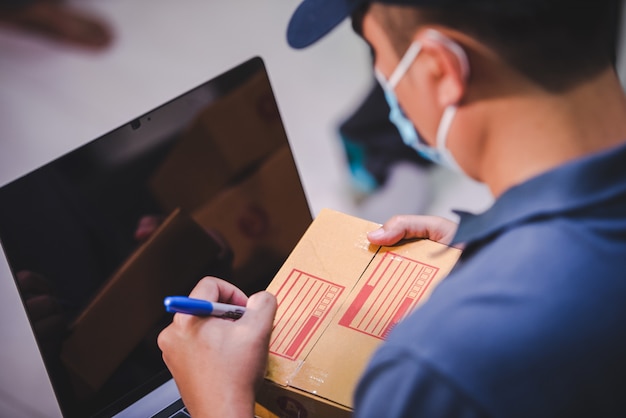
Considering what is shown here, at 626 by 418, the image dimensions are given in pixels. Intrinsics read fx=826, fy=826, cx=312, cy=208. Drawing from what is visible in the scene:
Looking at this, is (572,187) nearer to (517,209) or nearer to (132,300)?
(517,209)

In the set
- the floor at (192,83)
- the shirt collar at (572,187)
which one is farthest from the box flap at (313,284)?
the floor at (192,83)

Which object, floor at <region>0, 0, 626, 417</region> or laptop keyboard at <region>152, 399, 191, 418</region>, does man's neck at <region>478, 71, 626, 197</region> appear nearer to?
laptop keyboard at <region>152, 399, 191, 418</region>

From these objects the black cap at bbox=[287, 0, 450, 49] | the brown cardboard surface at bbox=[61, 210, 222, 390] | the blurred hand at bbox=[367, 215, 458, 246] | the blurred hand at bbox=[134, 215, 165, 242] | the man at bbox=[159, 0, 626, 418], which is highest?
the black cap at bbox=[287, 0, 450, 49]

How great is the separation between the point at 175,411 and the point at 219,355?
271 mm

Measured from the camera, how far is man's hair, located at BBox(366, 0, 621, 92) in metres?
0.62

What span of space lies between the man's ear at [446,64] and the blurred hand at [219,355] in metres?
0.33

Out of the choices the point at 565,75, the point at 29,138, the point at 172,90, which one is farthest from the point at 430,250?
the point at 29,138

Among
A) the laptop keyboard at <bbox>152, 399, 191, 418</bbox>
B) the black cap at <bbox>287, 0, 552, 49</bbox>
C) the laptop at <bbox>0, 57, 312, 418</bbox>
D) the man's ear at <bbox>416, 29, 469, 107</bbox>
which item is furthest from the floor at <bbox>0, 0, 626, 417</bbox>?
the man's ear at <bbox>416, 29, 469, 107</bbox>

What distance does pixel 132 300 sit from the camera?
1.08m

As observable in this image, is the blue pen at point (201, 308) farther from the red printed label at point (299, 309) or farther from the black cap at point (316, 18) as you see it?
the black cap at point (316, 18)

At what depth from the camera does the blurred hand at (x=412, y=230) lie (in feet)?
3.09

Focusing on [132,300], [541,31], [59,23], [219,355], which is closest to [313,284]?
[219,355]

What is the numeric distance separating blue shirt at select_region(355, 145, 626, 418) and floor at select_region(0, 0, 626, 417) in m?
0.93

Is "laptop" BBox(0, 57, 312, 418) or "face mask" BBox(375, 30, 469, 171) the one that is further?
"laptop" BBox(0, 57, 312, 418)
